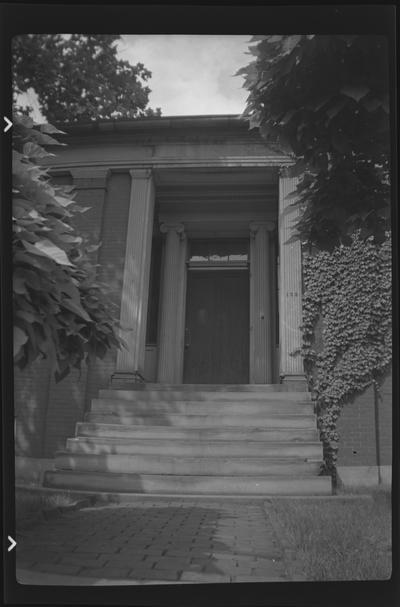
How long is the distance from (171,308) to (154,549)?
6372mm

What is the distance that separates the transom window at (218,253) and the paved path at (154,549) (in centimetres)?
626

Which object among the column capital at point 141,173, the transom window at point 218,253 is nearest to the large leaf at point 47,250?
the column capital at point 141,173

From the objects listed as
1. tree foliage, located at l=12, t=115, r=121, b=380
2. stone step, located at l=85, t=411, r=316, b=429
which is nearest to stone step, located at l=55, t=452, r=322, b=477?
stone step, located at l=85, t=411, r=316, b=429

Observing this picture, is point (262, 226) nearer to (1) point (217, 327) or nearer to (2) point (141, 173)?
(1) point (217, 327)

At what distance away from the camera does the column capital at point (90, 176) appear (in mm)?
7457

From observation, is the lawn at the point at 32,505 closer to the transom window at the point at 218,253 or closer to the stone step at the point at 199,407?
the stone step at the point at 199,407

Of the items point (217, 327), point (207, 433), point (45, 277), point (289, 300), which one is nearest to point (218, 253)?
point (217, 327)

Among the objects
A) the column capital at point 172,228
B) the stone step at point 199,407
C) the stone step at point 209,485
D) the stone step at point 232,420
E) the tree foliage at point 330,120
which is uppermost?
the column capital at point 172,228

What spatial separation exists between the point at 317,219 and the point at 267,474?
2.58 m

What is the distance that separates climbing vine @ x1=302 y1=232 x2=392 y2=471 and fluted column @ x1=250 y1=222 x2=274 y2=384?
1.59 meters

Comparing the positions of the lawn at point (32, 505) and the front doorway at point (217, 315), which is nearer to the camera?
the lawn at point (32, 505)

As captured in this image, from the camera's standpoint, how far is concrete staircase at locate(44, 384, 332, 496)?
173 inches

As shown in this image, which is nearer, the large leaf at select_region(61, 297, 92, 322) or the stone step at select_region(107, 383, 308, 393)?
the large leaf at select_region(61, 297, 92, 322)

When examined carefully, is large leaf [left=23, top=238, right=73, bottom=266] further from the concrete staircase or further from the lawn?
the concrete staircase
